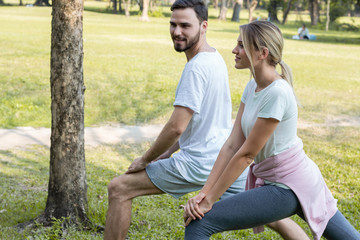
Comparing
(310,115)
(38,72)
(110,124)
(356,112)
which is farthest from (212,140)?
(38,72)

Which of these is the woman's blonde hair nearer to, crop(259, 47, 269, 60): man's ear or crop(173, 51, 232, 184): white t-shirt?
crop(259, 47, 269, 60): man's ear

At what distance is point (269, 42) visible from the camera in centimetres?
288

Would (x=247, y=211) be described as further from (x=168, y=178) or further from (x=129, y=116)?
(x=129, y=116)

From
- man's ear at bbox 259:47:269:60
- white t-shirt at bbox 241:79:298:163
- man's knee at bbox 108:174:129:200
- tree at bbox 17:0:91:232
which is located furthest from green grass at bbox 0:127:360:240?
man's ear at bbox 259:47:269:60

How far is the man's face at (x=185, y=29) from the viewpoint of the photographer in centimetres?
370

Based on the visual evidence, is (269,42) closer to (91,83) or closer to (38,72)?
(91,83)

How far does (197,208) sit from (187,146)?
2.73 feet

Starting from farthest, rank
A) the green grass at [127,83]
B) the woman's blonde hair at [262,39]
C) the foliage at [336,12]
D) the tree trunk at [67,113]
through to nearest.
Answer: the foliage at [336,12] < the green grass at [127,83] < the tree trunk at [67,113] < the woman's blonde hair at [262,39]

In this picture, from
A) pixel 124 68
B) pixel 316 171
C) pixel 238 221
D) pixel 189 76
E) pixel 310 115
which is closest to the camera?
pixel 238 221

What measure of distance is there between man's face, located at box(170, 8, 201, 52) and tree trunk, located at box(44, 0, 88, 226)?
3.94 ft

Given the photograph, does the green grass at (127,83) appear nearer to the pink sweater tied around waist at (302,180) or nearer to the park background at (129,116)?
the park background at (129,116)

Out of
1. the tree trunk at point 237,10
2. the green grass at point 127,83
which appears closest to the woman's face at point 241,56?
the green grass at point 127,83

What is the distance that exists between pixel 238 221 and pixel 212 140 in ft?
2.92

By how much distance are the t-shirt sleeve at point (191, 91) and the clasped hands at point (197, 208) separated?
76cm
